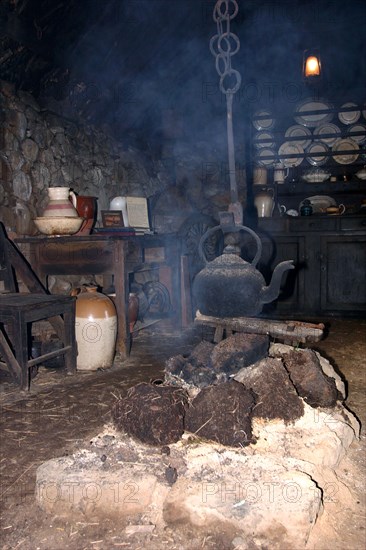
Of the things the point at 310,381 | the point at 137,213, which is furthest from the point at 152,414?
the point at 137,213

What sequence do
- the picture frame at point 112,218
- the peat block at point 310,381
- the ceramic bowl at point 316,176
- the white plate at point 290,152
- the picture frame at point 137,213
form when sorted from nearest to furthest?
the peat block at point 310,381
the picture frame at point 112,218
the picture frame at point 137,213
the ceramic bowl at point 316,176
the white plate at point 290,152

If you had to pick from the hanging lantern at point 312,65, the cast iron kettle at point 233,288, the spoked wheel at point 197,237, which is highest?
the hanging lantern at point 312,65

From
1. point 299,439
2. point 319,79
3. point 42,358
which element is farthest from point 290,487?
point 319,79

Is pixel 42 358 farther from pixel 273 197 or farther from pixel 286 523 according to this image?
pixel 273 197

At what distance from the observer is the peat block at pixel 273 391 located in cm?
194

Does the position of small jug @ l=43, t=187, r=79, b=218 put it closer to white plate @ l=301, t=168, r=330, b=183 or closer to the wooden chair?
the wooden chair

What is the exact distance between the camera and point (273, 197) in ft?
19.8

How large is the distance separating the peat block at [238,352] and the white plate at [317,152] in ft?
14.4

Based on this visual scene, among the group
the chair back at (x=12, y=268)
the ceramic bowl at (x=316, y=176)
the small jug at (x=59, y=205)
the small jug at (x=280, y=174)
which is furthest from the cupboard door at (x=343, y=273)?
the chair back at (x=12, y=268)

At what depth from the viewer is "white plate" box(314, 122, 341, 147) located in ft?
20.0

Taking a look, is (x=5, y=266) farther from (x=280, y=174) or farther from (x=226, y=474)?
(x=280, y=174)

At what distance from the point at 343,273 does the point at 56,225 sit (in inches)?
137

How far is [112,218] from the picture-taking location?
407 cm

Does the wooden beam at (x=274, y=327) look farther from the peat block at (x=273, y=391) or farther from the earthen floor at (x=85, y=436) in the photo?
the earthen floor at (x=85, y=436)
